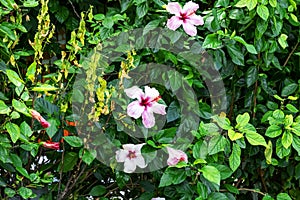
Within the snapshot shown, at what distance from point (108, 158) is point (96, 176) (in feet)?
0.63

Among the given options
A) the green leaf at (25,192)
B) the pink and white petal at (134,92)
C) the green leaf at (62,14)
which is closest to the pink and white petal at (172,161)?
the pink and white petal at (134,92)

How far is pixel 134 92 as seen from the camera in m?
1.60

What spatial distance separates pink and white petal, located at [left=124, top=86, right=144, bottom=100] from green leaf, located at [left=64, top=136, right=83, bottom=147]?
21cm

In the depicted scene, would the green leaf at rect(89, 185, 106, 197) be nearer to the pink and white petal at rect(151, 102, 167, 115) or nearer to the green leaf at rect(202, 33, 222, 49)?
the pink and white petal at rect(151, 102, 167, 115)

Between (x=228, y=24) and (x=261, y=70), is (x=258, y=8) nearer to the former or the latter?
(x=228, y=24)

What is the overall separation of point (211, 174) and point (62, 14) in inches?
38.2

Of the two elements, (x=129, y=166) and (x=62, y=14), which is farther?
(x=62, y=14)

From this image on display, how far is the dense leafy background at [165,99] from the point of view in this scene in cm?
156

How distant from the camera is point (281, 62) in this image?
6.65 ft

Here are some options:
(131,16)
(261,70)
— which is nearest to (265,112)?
(261,70)

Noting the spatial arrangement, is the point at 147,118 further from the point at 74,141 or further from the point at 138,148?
the point at 74,141

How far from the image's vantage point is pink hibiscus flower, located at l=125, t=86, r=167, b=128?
5.16ft

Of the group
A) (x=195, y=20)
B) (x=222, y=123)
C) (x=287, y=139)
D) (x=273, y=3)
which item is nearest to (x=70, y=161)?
(x=222, y=123)

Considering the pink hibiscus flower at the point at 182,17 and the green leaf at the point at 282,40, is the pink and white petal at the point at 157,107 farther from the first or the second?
the green leaf at the point at 282,40
